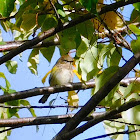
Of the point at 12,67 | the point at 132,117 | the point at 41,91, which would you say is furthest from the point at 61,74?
the point at 132,117

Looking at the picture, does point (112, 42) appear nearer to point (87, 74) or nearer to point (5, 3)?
point (87, 74)

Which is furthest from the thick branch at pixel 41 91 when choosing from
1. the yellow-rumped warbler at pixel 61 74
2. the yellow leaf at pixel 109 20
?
the yellow-rumped warbler at pixel 61 74

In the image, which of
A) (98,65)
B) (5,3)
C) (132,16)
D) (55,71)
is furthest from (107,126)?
(55,71)

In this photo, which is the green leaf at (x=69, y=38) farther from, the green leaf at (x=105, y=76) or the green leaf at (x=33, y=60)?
the green leaf at (x=33, y=60)

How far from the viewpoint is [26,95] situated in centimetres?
99

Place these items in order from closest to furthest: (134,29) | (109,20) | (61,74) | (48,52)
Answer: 1. (134,29)
2. (109,20)
3. (48,52)
4. (61,74)

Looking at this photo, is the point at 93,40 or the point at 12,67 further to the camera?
the point at 12,67

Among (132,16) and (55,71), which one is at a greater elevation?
(55,71)

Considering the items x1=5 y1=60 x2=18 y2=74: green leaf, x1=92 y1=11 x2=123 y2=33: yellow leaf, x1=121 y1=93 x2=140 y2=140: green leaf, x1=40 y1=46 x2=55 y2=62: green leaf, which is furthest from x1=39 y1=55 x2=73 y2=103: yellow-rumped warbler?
x1=121 y1=93 x2=140 y2=140: green leaf

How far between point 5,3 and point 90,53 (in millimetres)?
238

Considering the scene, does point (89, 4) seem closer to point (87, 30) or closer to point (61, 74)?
point (87, 30)

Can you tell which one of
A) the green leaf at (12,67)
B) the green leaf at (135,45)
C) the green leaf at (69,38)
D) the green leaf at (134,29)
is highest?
the green leaf at (12,67)

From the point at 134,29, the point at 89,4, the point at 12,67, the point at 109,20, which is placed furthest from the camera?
the point at 12,67

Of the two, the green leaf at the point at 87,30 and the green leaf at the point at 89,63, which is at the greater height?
the green leaf at the point at 87,30
